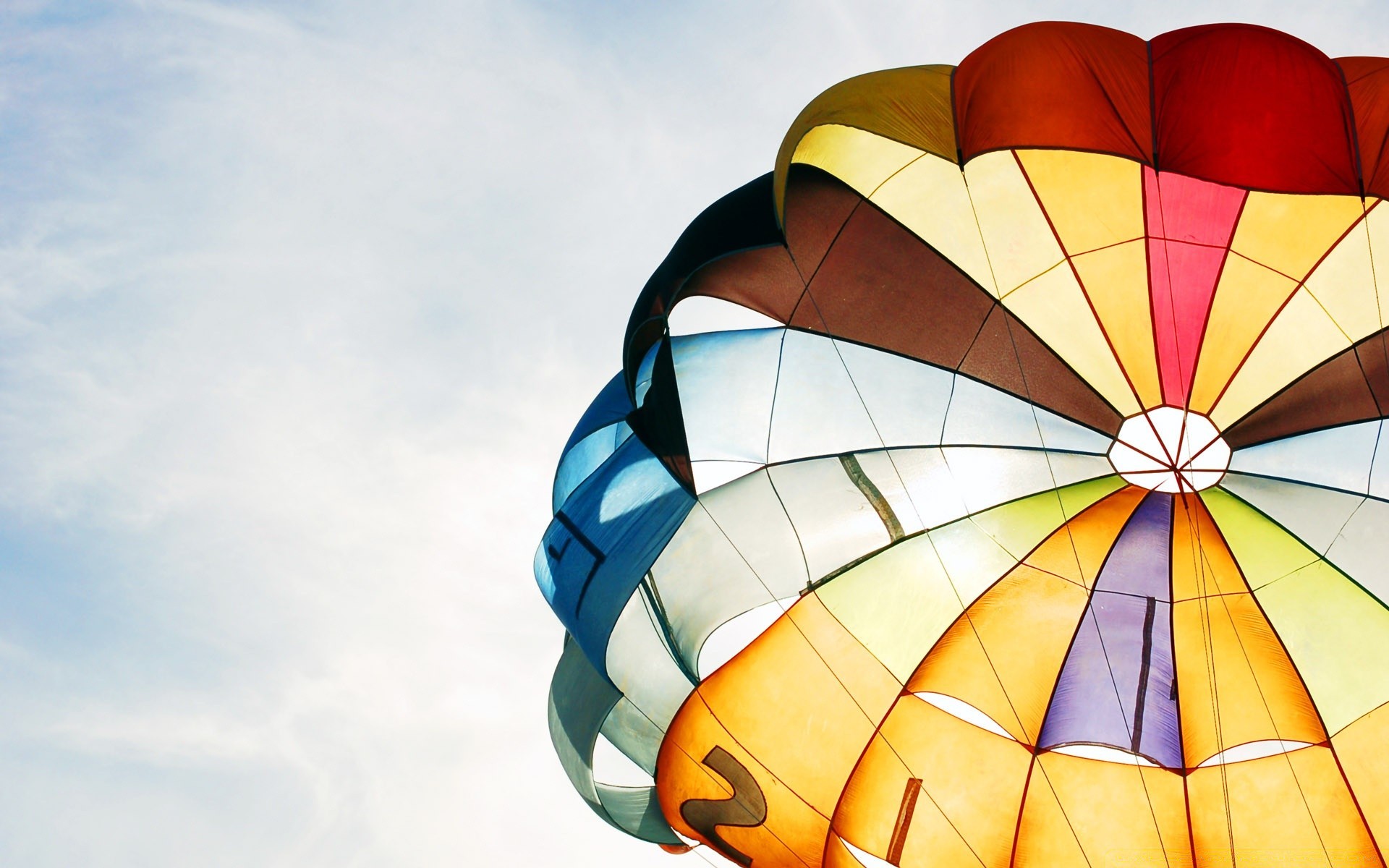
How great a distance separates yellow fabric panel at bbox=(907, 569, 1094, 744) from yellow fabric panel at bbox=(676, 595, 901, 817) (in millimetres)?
256

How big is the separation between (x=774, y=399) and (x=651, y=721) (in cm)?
165

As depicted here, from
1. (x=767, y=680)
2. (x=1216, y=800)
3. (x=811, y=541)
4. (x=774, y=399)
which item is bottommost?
(x=1216, y=800)

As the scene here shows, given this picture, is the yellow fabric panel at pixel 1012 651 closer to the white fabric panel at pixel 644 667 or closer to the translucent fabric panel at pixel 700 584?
the translucent fabric panel at pixel 700 584

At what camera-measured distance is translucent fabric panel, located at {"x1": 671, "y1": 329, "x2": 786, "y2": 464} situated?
5.85 metres

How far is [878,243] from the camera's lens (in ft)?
19.0

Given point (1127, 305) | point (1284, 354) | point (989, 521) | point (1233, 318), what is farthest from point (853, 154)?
point (1284, 354)

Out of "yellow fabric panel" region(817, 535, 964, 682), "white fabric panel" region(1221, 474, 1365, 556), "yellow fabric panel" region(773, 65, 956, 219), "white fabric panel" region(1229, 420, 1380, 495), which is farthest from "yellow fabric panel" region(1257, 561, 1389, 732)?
"yellow fabric panel" region(773, 65, 956, 219)

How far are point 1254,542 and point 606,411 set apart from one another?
3.23 m

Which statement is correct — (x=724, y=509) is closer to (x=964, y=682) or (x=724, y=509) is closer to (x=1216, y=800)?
(x=964, y=682)

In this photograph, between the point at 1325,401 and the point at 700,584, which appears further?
the point at 1325,401

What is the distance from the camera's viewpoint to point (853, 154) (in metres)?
5.60

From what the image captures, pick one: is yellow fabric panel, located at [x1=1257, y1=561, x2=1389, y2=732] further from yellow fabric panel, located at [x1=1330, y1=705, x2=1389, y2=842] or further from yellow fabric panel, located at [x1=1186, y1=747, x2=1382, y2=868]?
yellow fabric panel, located at [x1=1186, y1=747, x2=1382, y2=868]

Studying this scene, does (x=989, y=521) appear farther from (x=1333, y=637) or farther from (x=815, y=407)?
(x=1333, y=637)

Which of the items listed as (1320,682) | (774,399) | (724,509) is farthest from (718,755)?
(1320,682)
